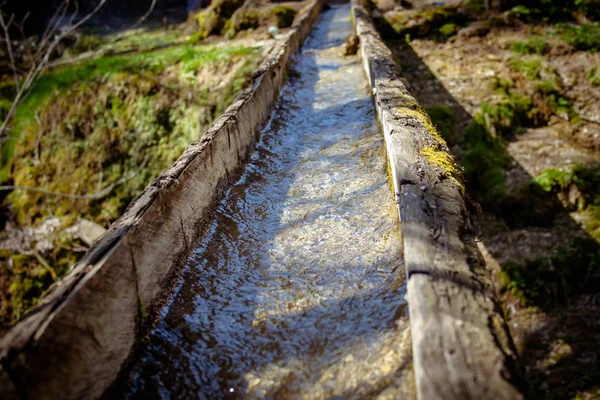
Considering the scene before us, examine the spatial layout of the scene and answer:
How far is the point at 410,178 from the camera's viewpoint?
2230 mm

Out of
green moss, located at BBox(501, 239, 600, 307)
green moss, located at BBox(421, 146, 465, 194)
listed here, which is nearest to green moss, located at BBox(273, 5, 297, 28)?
green moss, located at BBox(501, 239, 600, 307)

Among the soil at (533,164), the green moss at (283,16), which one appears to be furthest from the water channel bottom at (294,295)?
the green moss at (283,16)

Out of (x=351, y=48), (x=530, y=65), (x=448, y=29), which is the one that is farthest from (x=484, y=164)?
(x=448, y=29)

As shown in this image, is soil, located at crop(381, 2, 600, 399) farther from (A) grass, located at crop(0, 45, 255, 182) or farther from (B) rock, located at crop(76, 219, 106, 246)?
(B) rock, located at crop(76, 219, 106, 246)

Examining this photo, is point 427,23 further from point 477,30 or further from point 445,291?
point 445,291

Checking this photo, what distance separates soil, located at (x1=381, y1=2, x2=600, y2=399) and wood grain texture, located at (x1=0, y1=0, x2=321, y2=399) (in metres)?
2.96

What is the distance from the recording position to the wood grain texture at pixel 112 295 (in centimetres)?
132

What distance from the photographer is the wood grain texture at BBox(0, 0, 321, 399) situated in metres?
1.32

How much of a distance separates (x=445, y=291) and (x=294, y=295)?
29.3 inches

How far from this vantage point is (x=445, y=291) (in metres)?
1.46

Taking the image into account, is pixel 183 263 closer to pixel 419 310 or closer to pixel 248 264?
pixel 248 264

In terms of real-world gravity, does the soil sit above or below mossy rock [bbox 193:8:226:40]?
below

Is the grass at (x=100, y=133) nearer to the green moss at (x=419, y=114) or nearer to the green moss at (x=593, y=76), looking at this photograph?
the green moss at (x=419, y=114)

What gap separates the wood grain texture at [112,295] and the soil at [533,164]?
117 inches
